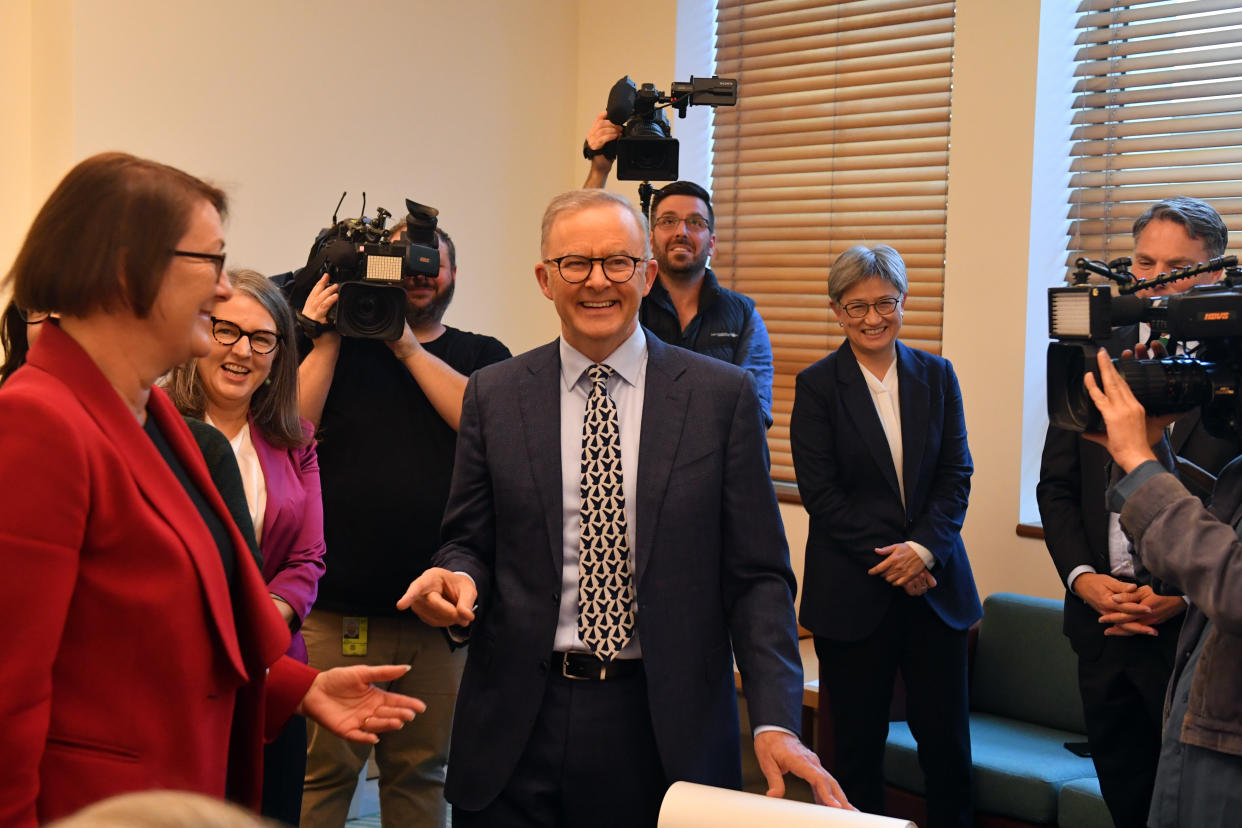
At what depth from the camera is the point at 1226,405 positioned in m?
1.81

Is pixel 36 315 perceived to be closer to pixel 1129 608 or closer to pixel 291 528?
pixel 291 528

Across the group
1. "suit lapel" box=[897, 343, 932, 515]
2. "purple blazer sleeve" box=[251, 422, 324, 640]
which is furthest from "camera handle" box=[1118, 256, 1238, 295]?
"purple blazer sleeve" box=[251, 422, 324, 640]

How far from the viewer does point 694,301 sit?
3.39 m

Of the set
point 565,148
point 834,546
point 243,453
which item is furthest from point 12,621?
point 565,148

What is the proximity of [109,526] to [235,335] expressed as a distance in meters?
1.09

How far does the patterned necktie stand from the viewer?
190cm

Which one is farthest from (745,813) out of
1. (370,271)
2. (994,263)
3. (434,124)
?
(434,124)

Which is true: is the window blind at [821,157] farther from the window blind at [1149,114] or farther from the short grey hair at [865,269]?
the short grey hair at [865,269]

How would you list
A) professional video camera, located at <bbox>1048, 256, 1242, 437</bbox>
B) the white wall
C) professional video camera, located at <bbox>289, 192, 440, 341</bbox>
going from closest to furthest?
1. professional video camera, located at <bbox>1048, 256, 1242, 437</bbox>
2. professional video camera, located at <bbox>289, 192, 440, 341</bbox>
3. the white wall

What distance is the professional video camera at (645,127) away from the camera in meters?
2.95

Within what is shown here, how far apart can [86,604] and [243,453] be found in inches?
43.0

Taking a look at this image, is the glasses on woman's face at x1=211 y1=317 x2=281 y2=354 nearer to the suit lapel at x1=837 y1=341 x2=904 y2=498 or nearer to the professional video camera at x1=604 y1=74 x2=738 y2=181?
the professional video camera at x1=604 y1=74 x2=738 y2=181

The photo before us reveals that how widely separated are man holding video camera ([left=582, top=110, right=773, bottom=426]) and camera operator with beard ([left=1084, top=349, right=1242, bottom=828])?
1.51m

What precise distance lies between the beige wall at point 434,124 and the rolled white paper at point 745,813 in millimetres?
2852
